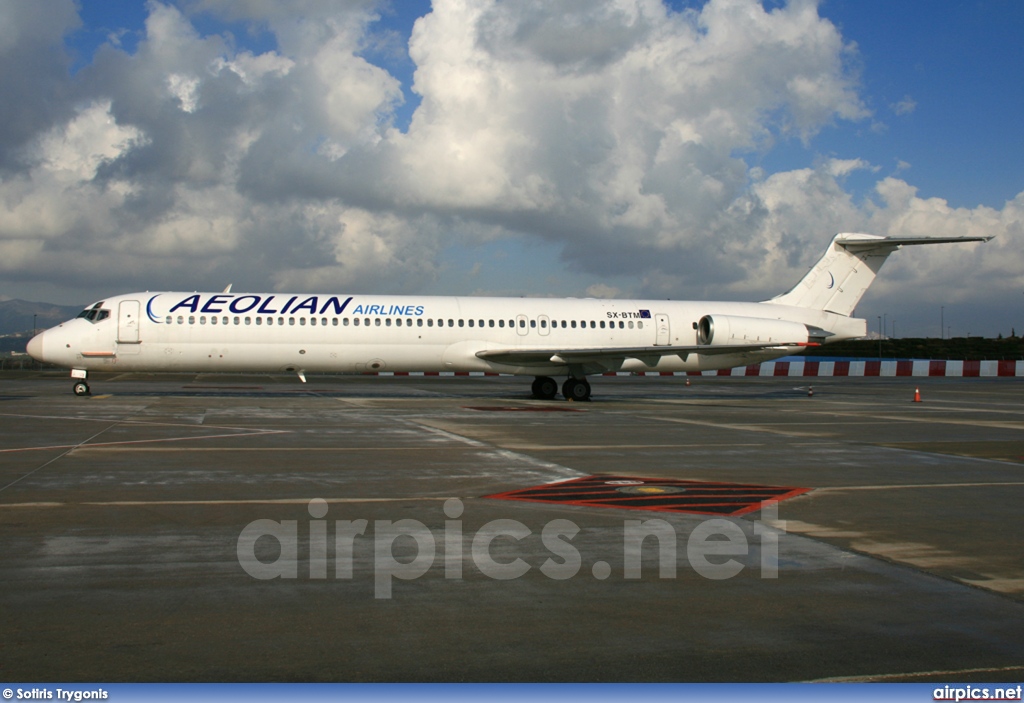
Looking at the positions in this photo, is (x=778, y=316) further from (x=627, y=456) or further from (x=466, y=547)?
(x=466, y=547)

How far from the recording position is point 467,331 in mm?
27359

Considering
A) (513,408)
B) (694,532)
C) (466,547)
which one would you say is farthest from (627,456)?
(513,408)

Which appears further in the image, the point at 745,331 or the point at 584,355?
the point at 745,331

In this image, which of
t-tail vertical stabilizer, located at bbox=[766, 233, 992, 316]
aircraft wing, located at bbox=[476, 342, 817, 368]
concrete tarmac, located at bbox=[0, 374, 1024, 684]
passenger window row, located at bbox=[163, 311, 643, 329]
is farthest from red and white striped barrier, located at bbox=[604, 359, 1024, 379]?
concrete tarmac, located at bbox=[0, 374, 1024, 684]

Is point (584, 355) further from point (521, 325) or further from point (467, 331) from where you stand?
point (467, 331)

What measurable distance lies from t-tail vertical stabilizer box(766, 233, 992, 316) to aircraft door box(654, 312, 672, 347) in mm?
4911

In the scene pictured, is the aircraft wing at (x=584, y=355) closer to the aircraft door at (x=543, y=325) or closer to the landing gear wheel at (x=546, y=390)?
the aircraft door at (x=543, y=325)

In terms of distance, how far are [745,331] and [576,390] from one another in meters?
6.53

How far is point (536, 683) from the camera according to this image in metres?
4.05
